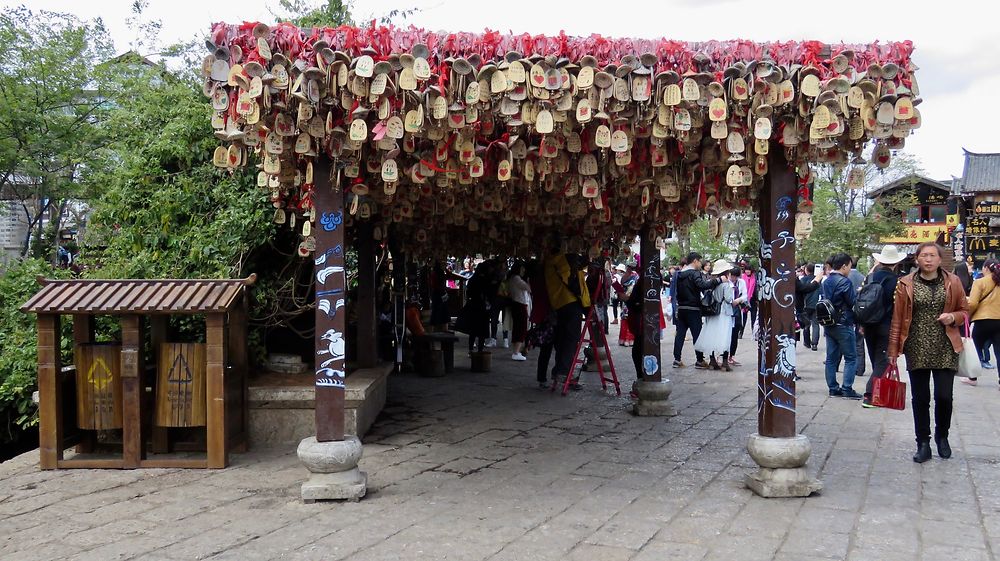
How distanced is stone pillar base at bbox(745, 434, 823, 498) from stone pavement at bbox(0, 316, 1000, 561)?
9 cm

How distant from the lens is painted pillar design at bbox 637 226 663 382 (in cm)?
784

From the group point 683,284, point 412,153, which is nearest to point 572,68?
point 412,153

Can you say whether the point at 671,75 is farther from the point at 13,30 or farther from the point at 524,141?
the point at 13,30

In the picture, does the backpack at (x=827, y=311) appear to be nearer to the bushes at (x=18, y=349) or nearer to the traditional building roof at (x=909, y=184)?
the bushes at (x=18, y=349)

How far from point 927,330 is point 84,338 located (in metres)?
6.81

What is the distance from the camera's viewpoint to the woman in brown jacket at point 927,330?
5.68 metres

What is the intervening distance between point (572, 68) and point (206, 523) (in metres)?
3.52

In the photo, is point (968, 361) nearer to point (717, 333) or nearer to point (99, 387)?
point (717, 333)

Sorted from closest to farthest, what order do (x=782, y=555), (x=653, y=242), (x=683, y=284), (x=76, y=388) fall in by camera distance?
(x=782, y=555) → (x=76, y=388) → (x=653, y=242) → (x=683, y=284)

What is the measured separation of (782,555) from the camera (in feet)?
12.8

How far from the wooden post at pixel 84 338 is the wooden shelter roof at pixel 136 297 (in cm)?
31

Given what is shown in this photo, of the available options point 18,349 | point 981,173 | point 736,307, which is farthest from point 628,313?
point 981,173

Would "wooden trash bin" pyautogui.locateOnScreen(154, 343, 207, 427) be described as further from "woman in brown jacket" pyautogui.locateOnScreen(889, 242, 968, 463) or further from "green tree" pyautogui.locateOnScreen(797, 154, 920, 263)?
"green tree" pyautogui.locateOnScreen(797, 154, 920, 263)

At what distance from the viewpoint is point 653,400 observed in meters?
7.80
